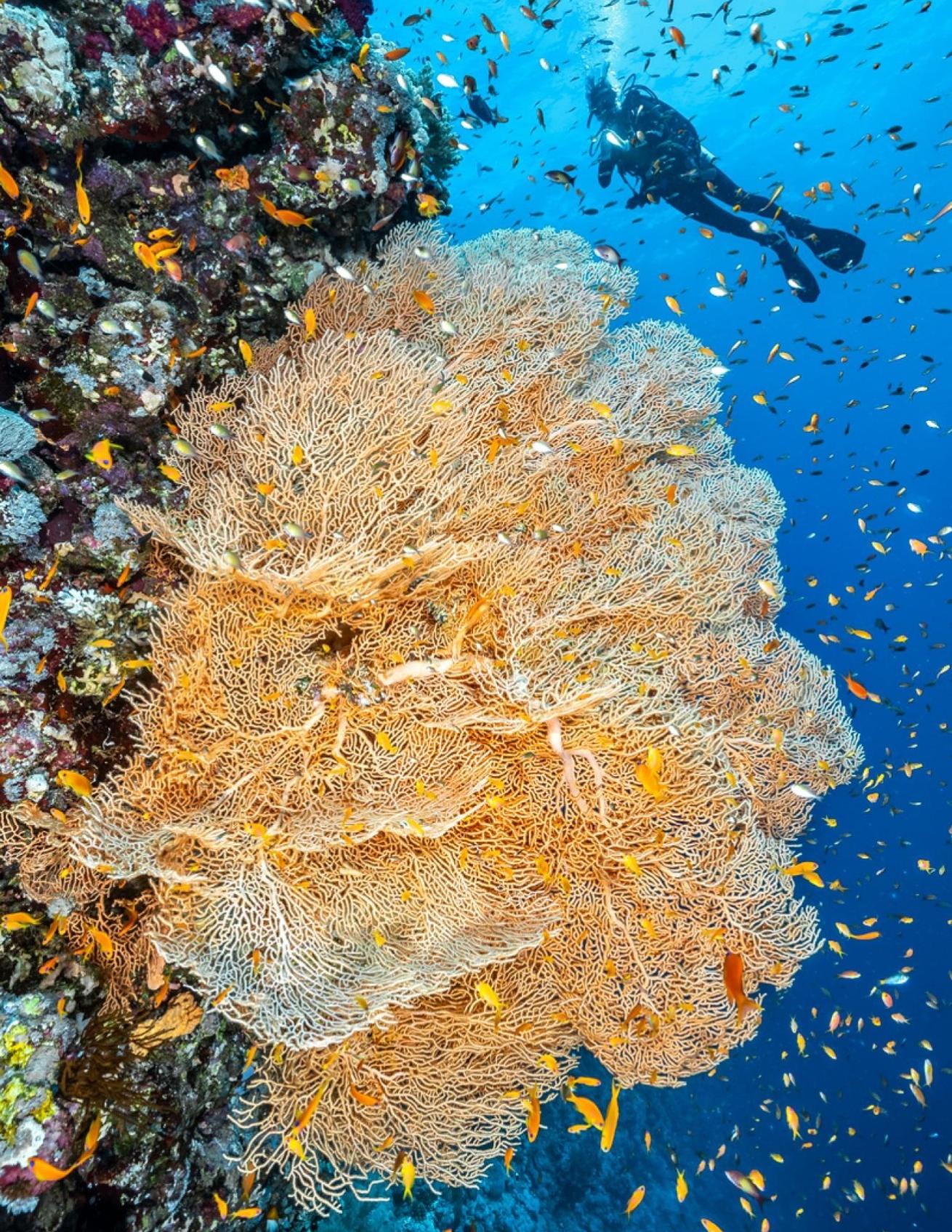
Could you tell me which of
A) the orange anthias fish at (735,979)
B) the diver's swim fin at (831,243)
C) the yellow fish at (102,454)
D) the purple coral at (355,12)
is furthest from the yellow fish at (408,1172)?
the diver's swim fin at (831,243)

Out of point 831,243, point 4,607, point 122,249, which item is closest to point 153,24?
point 122,249

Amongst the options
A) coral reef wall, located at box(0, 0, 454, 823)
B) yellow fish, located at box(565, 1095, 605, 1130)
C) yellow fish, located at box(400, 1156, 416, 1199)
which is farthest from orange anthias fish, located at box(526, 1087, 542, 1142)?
coral reef wall, located at box(0, 0, 454, 823)

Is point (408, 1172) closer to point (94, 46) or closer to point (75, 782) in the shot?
point (75, 782)

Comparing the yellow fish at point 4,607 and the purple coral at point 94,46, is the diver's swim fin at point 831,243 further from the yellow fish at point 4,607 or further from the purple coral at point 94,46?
the yellow fish at point 4,607

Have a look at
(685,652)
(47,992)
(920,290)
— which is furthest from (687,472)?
(920,290)

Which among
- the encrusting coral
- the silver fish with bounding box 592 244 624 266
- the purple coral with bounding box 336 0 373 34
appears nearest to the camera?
the encrusting coral

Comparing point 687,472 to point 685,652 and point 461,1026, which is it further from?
point 461,1026

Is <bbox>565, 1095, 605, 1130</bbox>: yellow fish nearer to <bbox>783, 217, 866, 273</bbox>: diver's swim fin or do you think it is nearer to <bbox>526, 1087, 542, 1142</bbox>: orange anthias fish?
<bbox>526, 1087, 542, 1142</bbox>: orange anthias fish
